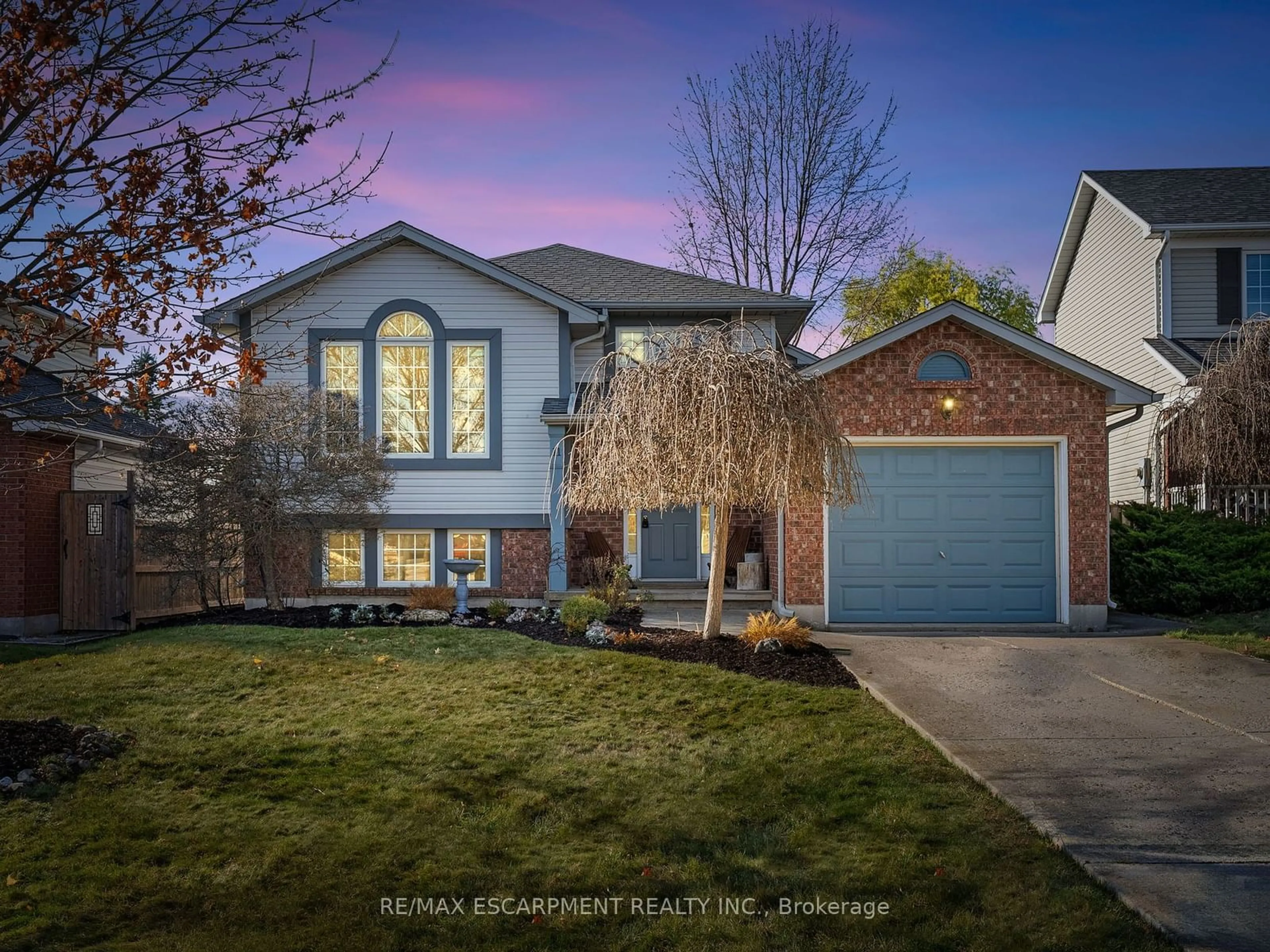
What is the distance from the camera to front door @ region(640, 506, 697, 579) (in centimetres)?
1686

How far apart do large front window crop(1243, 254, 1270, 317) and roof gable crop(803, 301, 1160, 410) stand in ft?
28.8

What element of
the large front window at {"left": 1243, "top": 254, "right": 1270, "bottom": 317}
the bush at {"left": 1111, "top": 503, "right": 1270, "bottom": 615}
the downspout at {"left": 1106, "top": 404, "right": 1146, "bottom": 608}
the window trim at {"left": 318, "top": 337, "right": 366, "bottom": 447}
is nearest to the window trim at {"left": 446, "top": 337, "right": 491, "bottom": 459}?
the window trim at {"left": 318, "top": 337, "right": 366, "bottom": 447}

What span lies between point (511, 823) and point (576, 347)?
1201cm

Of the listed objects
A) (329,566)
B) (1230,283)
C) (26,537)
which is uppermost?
(1230,283)

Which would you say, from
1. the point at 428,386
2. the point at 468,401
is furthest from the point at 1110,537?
the point at 428,386

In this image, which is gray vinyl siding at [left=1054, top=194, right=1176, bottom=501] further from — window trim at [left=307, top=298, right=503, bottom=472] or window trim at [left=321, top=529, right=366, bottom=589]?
window trim at [left=321, top=529, right=366, bottom=589]


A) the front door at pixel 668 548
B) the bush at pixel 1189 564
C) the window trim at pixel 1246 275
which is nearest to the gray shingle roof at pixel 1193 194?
the window trim at pixel 1246 275

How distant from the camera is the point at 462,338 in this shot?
15.8 meters

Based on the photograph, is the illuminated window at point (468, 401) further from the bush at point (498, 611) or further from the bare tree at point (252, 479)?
the bush at point (498, 611)

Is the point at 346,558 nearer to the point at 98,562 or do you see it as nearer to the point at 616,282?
the point at 98,562

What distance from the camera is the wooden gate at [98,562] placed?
13594 mm

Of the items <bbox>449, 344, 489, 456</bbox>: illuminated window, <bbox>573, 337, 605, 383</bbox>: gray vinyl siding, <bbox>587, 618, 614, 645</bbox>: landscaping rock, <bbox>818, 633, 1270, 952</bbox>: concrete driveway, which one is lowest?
<bbox>818, 633, 1270, 952</bbox>: concrete driveway

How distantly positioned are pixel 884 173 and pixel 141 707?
23.7 metres

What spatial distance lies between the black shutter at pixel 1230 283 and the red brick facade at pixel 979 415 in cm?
872
